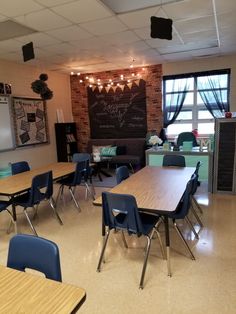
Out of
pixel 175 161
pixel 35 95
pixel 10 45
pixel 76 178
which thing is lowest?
pixel 76 178

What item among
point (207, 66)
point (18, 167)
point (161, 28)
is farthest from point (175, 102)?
point (18, 167)

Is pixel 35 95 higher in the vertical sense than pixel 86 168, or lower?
higher

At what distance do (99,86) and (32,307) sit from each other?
676cm

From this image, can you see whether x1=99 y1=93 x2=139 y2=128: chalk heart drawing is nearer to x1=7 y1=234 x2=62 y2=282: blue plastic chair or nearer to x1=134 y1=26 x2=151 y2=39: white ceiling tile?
x1=134 y1=26 x2=151 y2=39: white ceiling tile

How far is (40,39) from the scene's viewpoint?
4.07 meters

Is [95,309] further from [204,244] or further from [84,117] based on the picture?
[84,117]

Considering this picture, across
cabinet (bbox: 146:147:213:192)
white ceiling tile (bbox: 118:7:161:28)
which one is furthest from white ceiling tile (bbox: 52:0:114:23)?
cabinet (bbox: 146:147:213:192)

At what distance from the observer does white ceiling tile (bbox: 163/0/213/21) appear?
305cm

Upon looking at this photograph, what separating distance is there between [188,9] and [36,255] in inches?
132

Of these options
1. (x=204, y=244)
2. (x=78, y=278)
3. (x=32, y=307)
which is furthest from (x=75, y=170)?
(x=32, y=307)

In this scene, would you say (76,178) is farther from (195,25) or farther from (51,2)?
(195,25)

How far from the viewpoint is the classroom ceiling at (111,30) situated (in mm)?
3061

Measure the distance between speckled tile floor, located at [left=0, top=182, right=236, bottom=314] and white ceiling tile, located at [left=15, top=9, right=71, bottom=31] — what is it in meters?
2.77

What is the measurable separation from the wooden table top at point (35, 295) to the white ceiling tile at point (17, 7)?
286 centimetres
